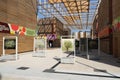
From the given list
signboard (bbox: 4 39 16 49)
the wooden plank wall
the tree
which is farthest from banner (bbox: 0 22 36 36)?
the tree

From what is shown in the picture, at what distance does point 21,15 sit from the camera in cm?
2262

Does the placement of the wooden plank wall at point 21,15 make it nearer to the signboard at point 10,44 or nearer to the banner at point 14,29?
the banner at point 14,29

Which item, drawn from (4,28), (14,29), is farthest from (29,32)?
(4,28)

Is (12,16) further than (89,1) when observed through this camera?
No

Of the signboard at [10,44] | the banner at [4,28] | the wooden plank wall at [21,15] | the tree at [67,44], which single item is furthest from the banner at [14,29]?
the tree at [67,44]

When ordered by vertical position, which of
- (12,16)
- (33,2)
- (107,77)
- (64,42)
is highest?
(33,2)

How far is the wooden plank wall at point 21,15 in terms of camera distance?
18.5 m

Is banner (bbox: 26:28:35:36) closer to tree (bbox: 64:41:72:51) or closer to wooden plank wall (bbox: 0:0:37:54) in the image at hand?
wooden plank wall (bbox: 0:0:37:54)

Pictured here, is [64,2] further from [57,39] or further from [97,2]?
[57,39]

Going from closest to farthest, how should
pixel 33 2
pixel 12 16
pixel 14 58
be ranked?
1. pixel 14 58
2. pixel 12 16
3. pixel 33 2

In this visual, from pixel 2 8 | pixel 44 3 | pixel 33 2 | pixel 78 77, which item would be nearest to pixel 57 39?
pixel 44 3

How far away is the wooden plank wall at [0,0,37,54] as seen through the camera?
18.5 m

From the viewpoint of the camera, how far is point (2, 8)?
58.5 feet

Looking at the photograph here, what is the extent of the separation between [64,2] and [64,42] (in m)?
17.3
